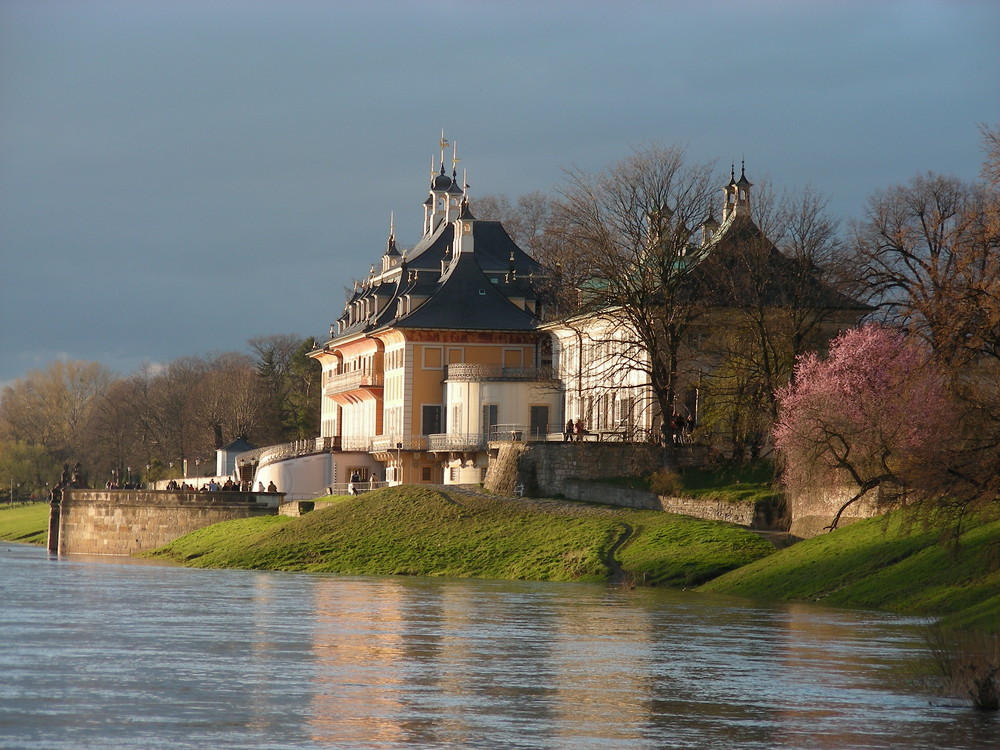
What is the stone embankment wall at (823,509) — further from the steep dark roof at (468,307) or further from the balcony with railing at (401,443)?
the steep dark roof at (468,307)

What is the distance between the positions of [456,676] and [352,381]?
70.7 metres

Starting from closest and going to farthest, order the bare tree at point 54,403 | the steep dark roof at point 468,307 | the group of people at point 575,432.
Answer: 1. the group of people at point 575,432
2. the steep dark roof at point 468,307
3. the bare tree at point 54,403

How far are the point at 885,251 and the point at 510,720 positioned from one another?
1736 inches

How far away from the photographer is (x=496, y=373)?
260 ft

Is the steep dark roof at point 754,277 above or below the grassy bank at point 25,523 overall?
above

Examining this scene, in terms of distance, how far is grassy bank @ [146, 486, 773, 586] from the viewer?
5044 centimetres

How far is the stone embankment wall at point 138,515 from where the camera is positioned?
77.2 m

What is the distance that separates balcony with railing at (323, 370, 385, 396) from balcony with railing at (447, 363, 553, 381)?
1058 cm

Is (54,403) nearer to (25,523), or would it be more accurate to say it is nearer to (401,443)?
(25,523)

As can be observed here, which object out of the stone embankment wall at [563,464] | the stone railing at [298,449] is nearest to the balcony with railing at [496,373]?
the stone railing at [298,449]

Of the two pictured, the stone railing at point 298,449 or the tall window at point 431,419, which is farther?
Answer: the stone railing at point 298,449

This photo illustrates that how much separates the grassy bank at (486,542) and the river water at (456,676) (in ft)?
34.8

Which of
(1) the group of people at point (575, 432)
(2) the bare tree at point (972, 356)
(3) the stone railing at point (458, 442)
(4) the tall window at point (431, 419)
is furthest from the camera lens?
(4) the tall window at point (431, 419)

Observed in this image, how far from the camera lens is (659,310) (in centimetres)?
6191
